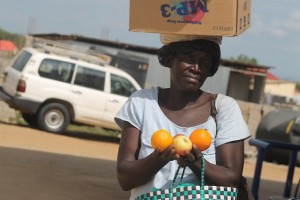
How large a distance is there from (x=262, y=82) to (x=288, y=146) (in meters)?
21.0

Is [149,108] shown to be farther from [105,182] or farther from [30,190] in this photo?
[105,182]

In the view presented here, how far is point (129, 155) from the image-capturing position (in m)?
2.58

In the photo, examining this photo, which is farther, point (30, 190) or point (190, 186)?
point (30, 190)

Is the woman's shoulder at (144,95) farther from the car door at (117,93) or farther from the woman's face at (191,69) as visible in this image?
the car door at (117,93)

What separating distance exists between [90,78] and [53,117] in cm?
127

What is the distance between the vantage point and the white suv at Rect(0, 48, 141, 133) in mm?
14109

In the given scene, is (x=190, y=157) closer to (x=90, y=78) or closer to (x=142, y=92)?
(x=142, y=92)

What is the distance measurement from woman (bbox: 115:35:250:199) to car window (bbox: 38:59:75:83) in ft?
38.3

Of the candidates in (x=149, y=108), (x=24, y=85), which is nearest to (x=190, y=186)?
(x=149, y=108)

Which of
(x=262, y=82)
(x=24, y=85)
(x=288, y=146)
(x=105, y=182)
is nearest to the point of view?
(x=288, y=146)

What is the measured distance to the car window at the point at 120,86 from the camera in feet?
49.6

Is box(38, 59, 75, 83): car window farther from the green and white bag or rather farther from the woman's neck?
the green and white bag

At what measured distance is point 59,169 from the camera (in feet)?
31.7

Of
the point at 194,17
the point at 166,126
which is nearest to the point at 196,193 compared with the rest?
the point at 166,126
